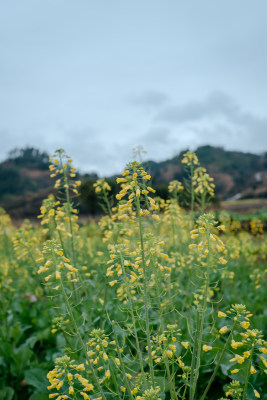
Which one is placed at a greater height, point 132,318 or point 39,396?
point 132,318

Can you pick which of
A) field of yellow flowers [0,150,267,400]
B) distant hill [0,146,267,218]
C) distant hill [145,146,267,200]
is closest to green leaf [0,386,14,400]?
field of yellow flowers [0,150,267,400]

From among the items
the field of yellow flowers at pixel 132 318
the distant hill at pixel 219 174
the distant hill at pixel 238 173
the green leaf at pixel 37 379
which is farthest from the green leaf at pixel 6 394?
the distant hill at pixel 238 173

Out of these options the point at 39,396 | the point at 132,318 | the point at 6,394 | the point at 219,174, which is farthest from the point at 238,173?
the point at 132,318

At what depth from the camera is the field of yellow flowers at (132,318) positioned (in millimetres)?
2305

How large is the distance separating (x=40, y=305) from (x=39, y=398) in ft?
9.70

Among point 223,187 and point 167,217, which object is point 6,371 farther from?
point 223,187

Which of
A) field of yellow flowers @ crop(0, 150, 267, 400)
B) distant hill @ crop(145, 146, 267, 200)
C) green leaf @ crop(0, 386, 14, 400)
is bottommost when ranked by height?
green leaf @ crop(0, 386, 14, 400)

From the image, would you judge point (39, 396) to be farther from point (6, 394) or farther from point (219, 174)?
point (219, 174)

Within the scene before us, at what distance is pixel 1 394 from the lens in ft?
12.5

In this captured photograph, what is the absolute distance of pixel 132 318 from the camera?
2402mm

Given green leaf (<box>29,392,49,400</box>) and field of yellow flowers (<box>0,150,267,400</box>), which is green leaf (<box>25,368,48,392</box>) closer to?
field of yellow flowers (<box>0,150,267,400</box>)

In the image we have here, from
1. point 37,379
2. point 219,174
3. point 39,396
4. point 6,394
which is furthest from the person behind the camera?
point 219,174

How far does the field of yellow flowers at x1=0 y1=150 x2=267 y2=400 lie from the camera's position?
90.7 inches

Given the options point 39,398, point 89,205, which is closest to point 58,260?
point 39,398
